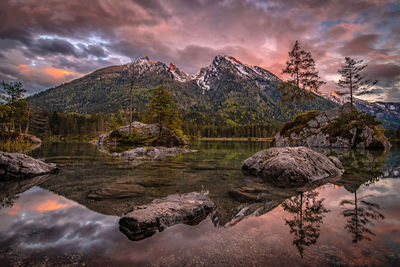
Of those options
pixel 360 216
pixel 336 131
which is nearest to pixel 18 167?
pixel 360 216

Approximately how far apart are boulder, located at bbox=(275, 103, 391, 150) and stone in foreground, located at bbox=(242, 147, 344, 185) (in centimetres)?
2464

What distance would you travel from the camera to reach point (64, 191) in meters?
7.94

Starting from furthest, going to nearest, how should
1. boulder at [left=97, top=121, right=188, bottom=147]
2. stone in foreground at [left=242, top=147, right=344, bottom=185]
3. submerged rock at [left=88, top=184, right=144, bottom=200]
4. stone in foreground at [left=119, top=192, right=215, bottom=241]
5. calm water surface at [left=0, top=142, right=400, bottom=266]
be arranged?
boulder at [left=97, top=121, right=188, bottom=147], stone in foreground at [left=242, top=147, right=344, bottom=185], submerged rock at [left=88, top=184, right=144, bottom=200], stone in foreground at [left=119, top=192, right=215, bottom=241], calm water surface at [left=0, top=142, right=400, bottom=266]

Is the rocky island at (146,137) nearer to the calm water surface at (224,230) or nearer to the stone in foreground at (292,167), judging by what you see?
the stone in foreground at (292,167)

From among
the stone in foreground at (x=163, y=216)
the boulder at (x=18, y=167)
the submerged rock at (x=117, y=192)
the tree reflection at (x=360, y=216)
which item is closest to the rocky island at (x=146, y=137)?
the boulder at (x=18, y=167)

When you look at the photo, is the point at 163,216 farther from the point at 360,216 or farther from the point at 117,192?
the point at 360,216

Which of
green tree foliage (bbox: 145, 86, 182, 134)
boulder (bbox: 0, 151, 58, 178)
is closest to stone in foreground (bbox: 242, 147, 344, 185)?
boulder (bbox: 0, 151, 58, 178)

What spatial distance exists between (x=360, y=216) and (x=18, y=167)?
14568 millimetres

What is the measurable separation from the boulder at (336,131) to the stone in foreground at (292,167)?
24.6 m

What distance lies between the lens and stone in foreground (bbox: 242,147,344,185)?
31.9ft

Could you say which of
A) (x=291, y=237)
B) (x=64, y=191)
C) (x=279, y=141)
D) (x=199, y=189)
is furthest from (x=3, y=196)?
Result: (x=279, y=141)

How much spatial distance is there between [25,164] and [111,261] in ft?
34.6

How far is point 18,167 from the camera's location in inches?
400

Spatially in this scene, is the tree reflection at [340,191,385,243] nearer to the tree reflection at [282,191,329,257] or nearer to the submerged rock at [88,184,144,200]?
the tree reflection at [282,191,329,257]
